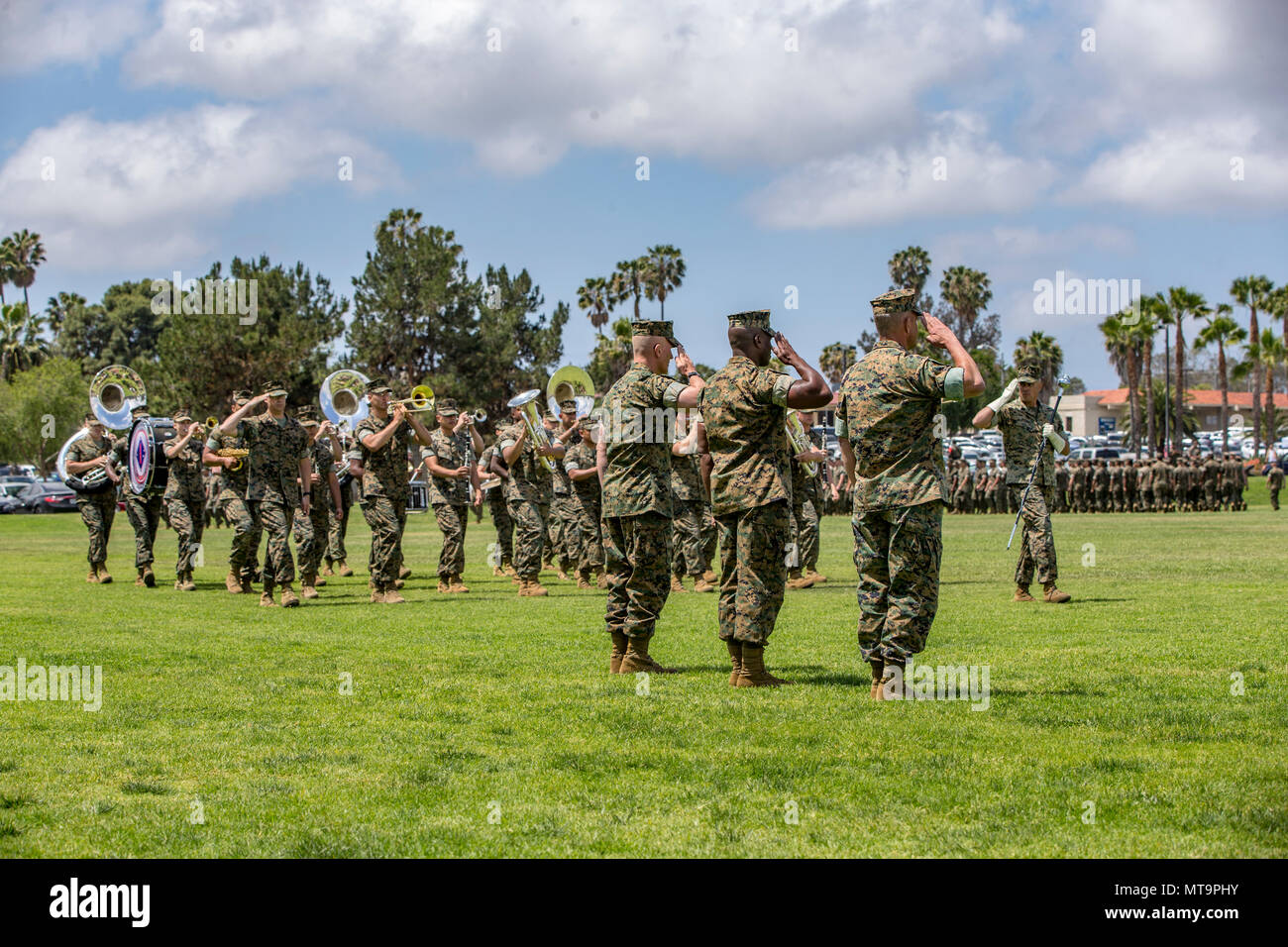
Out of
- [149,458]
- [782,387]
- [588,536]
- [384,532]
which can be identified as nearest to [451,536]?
[588,536]

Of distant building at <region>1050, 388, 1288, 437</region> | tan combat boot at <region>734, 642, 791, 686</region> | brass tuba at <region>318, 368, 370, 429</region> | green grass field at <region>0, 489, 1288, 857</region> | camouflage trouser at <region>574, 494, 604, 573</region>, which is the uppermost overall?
distant building at <region>1050, 388, 1288, 437</region>

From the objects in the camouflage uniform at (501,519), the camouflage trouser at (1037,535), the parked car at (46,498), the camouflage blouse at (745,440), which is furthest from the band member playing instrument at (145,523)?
the parked car at (46,498)

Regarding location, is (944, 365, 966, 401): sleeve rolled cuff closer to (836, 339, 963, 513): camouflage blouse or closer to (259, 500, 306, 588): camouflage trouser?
(836, 339, 963, 513): camouflage blouse

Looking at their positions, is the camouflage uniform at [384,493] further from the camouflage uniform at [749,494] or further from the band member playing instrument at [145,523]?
the camouflage uniform at [749,494]

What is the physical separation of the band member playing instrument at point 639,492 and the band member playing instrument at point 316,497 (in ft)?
22.4

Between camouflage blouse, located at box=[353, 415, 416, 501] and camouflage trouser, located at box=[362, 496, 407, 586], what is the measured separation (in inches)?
3.1

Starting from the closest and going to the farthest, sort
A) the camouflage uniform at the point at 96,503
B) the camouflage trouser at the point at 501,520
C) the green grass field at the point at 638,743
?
the green grass field at the point at 638,743, the camouflage trouser at the point at 501,520, the camouflage uniform at the point at 96,503

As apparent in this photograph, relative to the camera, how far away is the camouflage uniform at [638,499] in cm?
893

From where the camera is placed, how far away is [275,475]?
14.2 metres

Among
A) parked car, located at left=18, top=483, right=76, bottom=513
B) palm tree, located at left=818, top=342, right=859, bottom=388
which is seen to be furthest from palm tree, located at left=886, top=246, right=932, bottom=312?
parked car, located at left=18, top=483, right=76, bottom=513

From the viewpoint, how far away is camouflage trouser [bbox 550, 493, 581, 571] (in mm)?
17344

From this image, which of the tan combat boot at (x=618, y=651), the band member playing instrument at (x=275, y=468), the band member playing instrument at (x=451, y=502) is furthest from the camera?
the band member playing instrument at (x=451, y=502)
